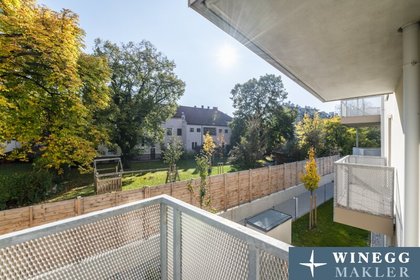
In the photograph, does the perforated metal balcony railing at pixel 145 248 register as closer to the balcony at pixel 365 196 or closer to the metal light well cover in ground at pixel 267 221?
the balcony at pixel 365 196

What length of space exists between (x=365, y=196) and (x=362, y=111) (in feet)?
21.8

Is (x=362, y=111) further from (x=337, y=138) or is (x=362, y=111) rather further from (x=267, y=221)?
(x=337, y=138)

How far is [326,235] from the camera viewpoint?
11.1 m

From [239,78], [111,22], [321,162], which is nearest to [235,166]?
[321,162]

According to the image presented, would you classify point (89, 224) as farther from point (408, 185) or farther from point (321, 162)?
point (321, 162)

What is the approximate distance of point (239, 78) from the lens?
33938 mm

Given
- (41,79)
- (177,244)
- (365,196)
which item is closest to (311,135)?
(365,196)

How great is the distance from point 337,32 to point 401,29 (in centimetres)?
76

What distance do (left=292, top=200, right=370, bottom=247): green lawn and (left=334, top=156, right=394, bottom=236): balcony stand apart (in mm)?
4642

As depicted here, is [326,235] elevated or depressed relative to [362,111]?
depressed

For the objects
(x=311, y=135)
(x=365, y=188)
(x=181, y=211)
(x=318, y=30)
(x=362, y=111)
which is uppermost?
(x=362, y=111)

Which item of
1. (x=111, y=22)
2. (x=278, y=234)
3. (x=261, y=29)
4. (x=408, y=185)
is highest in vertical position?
(x=111, y=22)

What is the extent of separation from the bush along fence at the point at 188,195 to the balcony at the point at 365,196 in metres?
5.52

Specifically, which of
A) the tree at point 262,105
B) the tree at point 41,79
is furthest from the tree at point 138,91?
the tree at point 41,79
